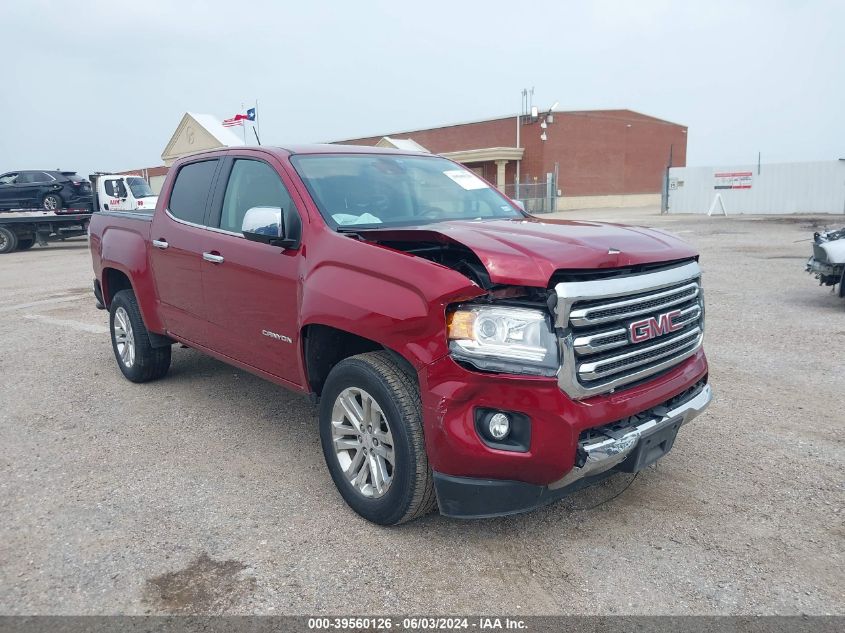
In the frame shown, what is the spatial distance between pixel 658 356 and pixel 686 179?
32.6 meters

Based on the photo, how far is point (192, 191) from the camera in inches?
193

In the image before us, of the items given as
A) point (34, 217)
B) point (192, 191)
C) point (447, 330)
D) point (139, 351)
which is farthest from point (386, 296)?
point (34, 217)

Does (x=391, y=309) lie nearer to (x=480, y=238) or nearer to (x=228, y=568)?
(x=480, y=238)

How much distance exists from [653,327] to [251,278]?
2.34 m

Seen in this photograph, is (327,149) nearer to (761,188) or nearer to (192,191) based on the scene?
(192,191)

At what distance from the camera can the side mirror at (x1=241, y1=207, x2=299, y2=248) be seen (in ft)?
11.9

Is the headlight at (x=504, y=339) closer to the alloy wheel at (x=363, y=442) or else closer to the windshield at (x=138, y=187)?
the alloy wheel at (x=363, y=442)

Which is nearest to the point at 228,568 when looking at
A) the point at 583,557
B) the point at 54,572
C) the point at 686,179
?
the point at 54,572

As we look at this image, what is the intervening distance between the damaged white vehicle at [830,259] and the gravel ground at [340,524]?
3.37m

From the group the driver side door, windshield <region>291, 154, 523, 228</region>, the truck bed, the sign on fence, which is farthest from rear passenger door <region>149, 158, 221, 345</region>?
the sign on fence

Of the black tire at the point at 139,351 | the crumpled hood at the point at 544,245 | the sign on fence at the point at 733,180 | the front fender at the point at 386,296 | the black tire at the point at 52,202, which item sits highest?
the sign on fence at the point at 733,180

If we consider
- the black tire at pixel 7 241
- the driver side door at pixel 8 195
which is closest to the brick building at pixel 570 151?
the driver side door at pixel 8 195

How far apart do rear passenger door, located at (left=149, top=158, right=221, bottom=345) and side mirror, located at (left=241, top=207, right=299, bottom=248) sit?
3.10 feet

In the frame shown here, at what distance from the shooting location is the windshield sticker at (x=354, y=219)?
3718 millimetres
